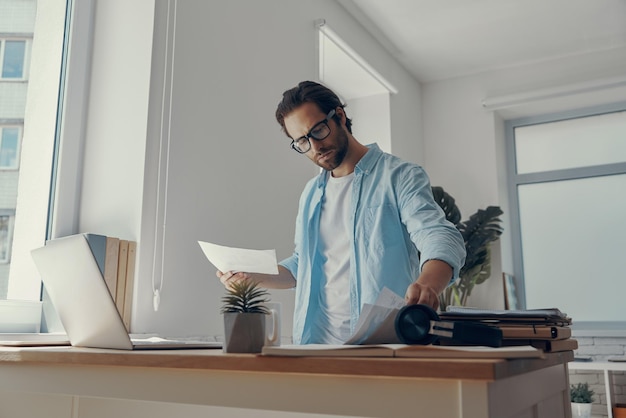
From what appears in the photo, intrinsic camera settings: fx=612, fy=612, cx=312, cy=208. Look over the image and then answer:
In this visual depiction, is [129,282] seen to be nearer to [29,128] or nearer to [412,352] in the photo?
[29,128]

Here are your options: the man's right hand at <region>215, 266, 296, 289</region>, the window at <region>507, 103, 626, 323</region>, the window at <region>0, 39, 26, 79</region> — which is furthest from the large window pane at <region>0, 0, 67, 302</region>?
the window at <region>507, 103, 626, 323</region>

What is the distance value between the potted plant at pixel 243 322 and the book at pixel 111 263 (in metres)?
1.17

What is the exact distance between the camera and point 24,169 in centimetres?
227

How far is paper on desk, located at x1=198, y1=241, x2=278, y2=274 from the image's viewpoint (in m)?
1.39

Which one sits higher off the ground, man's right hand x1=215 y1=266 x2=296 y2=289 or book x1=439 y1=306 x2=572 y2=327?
man's right hand x1=215 y1=266 x2=296 y2=289

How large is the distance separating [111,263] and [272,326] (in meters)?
1.24

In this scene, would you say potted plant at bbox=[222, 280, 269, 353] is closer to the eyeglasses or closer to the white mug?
the white mug

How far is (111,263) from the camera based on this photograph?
2.11 m

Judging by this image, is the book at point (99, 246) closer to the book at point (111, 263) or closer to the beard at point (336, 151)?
the book at point (111, 263)

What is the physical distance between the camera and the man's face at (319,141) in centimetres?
178

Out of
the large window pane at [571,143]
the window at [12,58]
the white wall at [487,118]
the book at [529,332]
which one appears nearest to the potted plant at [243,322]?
the book at [529,332]

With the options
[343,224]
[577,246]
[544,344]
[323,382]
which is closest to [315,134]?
[343,224]

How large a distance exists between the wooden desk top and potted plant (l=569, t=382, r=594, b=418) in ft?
11.1

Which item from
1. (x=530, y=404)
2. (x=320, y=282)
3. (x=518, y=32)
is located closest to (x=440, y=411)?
(x=530, y=404)
